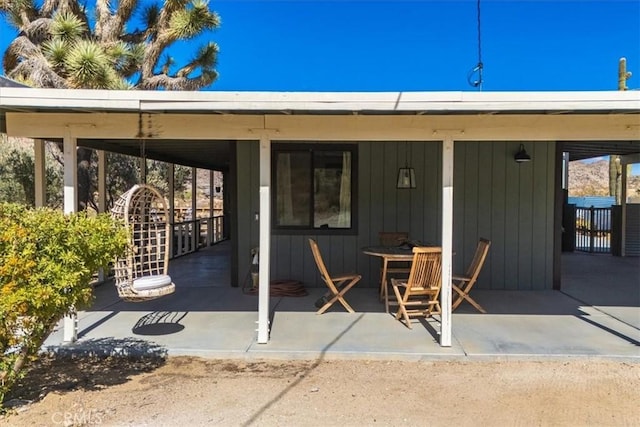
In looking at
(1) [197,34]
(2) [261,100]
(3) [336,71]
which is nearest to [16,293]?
(2) [261,100]

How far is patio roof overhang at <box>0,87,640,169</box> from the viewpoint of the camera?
3.67m

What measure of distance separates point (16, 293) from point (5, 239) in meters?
0.34

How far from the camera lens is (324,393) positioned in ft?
10.9

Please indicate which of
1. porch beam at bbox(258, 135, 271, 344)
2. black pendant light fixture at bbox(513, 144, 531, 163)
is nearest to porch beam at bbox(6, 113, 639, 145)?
porch beam at bbox(258, 135, 271, 344)

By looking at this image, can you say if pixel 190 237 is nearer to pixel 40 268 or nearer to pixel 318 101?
pixel 318 101

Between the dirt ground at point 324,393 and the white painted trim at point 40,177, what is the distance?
1.88 meters

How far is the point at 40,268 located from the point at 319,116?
8.08ft

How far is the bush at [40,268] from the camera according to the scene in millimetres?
2809

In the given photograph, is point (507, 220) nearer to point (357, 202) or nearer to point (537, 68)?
point (357, 202)

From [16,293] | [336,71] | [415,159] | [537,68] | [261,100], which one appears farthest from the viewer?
[336,71]

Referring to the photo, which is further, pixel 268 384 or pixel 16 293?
pixel 268 384

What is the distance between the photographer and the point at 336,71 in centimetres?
1698

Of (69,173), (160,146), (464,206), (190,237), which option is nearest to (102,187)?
(160,146)

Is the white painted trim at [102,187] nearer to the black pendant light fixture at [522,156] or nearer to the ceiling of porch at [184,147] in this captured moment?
the ceiling of porch at [184,147]
